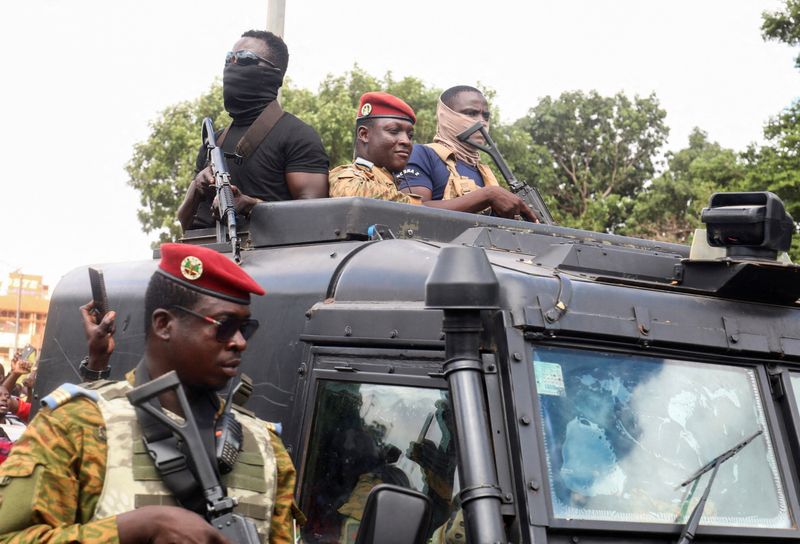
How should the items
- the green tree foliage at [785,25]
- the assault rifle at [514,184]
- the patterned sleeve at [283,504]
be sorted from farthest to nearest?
the green tree foliage at [785,25] < the assault rifle at [514,184] < the patterned sleeve at [283,504]

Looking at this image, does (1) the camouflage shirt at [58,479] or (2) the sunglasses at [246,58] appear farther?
(2) the sunglasses at [246,58]

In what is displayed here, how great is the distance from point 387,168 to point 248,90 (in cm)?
76

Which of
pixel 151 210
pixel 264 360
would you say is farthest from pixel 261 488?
pixel 151 210

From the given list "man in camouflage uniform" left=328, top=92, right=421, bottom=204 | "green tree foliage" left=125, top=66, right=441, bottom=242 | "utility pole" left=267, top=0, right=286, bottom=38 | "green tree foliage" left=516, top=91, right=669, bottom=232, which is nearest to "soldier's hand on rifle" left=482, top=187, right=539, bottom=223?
"man in camouflage uniform" left=328, top=92, right=421, bottom=204

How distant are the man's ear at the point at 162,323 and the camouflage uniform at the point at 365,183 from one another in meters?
2.38

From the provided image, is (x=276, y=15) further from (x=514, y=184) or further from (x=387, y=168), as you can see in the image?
(x=387, y=168)

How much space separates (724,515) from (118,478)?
1.78m

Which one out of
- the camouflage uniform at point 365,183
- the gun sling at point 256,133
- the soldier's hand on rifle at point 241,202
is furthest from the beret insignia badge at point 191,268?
the gun sling at point 256,133

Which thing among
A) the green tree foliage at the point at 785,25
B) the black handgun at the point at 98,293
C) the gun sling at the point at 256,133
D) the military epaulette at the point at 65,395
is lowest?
the military epaulette at the point at 65,395

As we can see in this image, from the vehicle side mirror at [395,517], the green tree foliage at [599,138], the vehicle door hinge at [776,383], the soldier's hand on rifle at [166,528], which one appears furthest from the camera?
the green tree foliage at [599,138]

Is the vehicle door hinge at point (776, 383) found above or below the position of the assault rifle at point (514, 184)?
below

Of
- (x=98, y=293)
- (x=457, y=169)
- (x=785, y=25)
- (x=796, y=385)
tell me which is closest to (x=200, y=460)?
(x=98, y=293)

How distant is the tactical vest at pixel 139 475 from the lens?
275cm

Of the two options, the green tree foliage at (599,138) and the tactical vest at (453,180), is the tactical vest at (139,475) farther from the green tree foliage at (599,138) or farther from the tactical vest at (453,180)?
the green tree foliage at (599,138)
